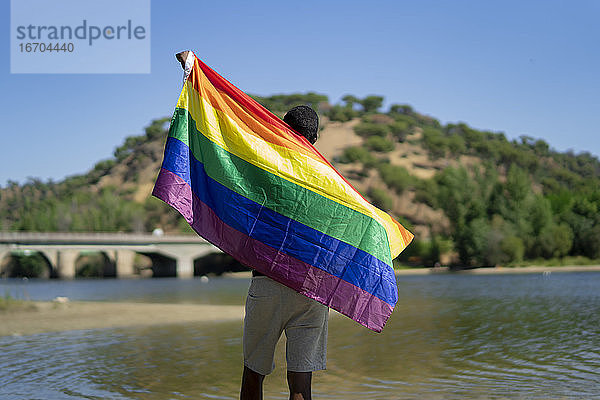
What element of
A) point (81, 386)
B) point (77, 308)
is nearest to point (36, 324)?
point (77, 308)

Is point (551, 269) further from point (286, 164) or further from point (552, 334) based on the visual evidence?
point (286, 164)

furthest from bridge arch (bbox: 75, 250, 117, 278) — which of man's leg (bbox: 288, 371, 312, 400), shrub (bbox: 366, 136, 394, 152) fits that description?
man's leg (bbox: 288, 371, 312, 400)

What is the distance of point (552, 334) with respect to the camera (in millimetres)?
12906

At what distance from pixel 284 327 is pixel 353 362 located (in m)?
6.04

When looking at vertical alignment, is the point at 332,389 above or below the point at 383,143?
below

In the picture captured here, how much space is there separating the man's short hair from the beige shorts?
3.05 feet

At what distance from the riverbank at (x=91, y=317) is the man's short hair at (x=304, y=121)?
12.3 m

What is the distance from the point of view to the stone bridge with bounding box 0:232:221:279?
246 ft

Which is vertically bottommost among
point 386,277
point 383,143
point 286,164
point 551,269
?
point 551,269

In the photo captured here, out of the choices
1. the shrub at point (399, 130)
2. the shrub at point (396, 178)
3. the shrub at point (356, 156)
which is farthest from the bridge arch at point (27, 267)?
the shrub at point (399, 130)

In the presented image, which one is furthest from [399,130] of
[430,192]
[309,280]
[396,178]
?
[309,280]

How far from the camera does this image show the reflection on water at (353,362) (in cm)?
764

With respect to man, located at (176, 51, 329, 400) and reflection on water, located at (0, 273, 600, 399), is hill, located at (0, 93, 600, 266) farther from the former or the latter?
man, located at (176, 51, 329, 400)

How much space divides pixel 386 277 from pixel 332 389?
13.4 feet
